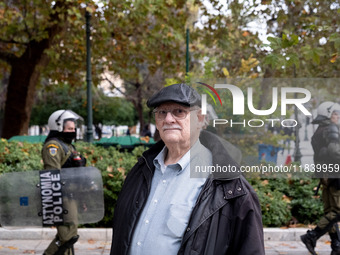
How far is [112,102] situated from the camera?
38.7 m

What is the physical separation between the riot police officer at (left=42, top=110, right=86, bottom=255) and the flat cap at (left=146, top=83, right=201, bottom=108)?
2.96 meters

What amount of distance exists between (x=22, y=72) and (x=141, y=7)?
16.9 ft

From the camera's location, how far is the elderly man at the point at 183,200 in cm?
232

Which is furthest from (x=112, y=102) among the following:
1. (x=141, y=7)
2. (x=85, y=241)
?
(x=85, y=241)

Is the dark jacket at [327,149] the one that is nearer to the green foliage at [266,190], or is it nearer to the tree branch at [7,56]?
the green foliage at [266,190]

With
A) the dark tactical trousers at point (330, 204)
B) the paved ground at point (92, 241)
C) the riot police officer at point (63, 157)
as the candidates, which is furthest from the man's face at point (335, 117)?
the riot police officer at point (63, 157)

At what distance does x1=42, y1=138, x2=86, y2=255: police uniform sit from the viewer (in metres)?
5.22

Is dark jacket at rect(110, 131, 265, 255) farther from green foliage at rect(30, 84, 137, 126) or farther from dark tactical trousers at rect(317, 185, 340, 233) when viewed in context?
green foliage at rect(30, 84, 137, 126)

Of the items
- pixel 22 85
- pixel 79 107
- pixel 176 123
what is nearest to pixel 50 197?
pixel 176 123

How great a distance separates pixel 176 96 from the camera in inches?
98.7

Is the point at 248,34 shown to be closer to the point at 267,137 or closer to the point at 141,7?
the point at 141,7

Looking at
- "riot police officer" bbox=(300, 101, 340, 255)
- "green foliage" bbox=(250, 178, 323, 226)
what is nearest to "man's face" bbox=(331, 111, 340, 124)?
"riot police officer" bbox=(300, 101, 340, 255)

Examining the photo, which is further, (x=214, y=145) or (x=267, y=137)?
(x=267, y=137)

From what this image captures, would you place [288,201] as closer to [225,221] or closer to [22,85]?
[225,221]
